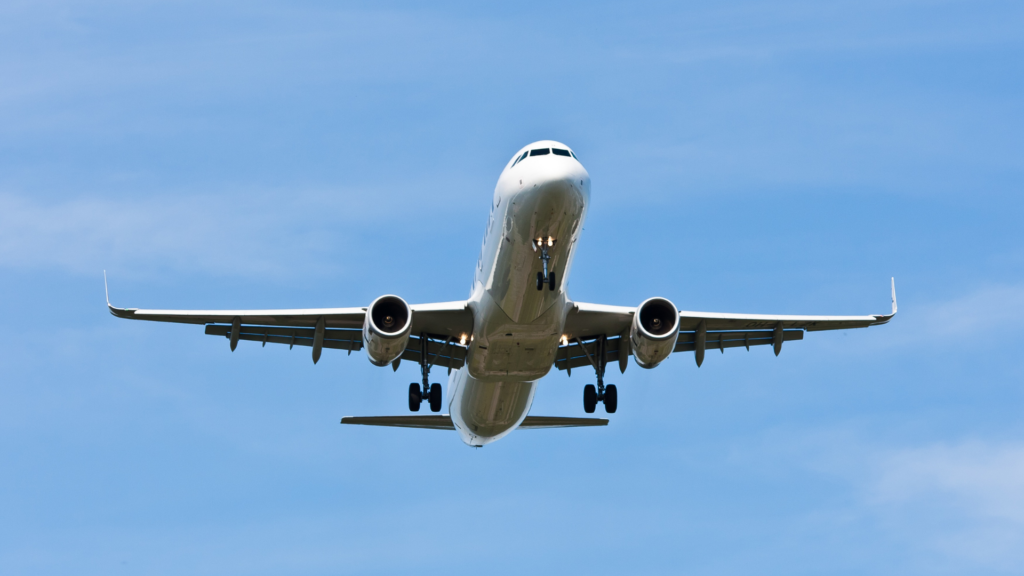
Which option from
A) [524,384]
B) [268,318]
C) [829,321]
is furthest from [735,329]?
[268,318]

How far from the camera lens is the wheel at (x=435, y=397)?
35.2 metres

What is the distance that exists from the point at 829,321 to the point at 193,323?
55.2 feet

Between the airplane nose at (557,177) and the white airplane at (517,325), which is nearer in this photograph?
the airplane nose at (557,177)

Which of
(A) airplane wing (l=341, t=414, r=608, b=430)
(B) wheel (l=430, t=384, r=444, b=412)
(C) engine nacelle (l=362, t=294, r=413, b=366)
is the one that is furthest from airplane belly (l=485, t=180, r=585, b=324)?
(A) airplane wing (l=341, t=414, r=608, b=430)

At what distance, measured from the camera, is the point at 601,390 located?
35812 millimetres

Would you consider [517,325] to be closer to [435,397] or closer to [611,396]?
[435,397]

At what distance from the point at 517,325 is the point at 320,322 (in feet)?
17.9

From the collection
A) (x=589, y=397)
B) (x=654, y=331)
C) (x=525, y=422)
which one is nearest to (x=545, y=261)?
(x=654, y=331)

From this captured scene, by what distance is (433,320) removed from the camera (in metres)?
33.7

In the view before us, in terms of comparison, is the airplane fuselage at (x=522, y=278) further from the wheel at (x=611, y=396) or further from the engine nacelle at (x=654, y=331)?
the wheel at (x=611, y=396)

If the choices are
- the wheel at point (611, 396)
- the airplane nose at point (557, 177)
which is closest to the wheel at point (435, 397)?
the wheel at point (611, 396)

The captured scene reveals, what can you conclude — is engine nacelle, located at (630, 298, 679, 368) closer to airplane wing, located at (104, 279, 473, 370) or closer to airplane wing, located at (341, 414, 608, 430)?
airplane wing, located at (104, 279, 473, 370)

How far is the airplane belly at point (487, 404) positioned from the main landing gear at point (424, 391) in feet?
2.65

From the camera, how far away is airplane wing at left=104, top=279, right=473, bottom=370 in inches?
1304
